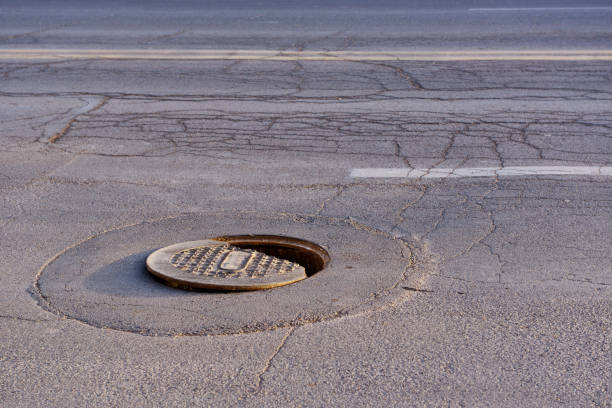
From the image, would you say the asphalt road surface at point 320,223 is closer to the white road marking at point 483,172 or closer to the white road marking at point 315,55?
the white road marking at point 483,172

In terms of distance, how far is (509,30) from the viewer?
52.5 ft

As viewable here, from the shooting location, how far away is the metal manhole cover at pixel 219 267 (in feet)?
13.5

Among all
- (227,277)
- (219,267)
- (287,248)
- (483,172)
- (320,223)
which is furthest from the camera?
(483,172)

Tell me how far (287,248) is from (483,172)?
2590 millimetres

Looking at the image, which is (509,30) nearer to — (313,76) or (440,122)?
(313,76)

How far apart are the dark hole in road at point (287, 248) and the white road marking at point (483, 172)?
182 cm

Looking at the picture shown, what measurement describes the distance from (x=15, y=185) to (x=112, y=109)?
3.09 meters

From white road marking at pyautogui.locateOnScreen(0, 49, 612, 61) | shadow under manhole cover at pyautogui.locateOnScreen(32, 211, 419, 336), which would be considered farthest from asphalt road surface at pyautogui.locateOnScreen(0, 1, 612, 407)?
white road marking at pyautogui.locateOnScreen(0, 49, 612, 61)

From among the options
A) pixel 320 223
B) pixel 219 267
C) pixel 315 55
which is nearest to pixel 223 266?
pixel 219 267

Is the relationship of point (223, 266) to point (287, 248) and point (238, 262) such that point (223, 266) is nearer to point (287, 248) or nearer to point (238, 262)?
point (238, 262)

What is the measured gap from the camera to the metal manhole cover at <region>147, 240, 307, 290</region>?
13.5 feet

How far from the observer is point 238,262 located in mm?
4414

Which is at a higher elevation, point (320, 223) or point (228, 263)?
point (228, 263)

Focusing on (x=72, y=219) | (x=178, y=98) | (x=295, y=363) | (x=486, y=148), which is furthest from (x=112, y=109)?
(x=295, y=363)
